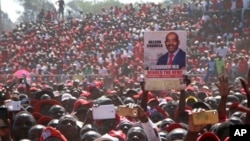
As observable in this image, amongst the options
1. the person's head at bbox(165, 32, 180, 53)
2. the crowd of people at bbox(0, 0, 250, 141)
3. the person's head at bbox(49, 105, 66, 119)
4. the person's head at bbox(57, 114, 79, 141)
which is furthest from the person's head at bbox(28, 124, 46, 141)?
the person's head at bbox(165, 32, 180, 53)

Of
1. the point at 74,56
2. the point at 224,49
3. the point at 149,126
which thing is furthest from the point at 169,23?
the point at 149,126

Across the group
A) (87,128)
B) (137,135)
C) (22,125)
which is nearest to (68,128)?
(87,128)

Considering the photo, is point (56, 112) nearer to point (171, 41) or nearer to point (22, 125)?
point (22, 125)

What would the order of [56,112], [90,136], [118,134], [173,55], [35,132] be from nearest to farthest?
[90,136], [118,134], [35,132], [173,55], [56,112]

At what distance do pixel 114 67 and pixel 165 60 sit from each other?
14279 mm

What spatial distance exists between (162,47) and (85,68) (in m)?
15.5

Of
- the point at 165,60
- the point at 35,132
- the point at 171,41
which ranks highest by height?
the point at 171,41

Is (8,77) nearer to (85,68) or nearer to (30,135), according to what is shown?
(85,68)

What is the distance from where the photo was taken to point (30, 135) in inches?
291

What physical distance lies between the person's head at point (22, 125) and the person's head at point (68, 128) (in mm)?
518

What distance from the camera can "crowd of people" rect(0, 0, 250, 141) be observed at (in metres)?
7.47

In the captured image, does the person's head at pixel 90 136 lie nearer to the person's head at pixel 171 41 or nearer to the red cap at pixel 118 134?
the red cap at pixel 118 134

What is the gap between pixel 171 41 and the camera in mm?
7805

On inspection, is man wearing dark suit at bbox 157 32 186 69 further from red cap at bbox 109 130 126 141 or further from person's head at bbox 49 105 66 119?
person's head at bbox 49 105 66 119
